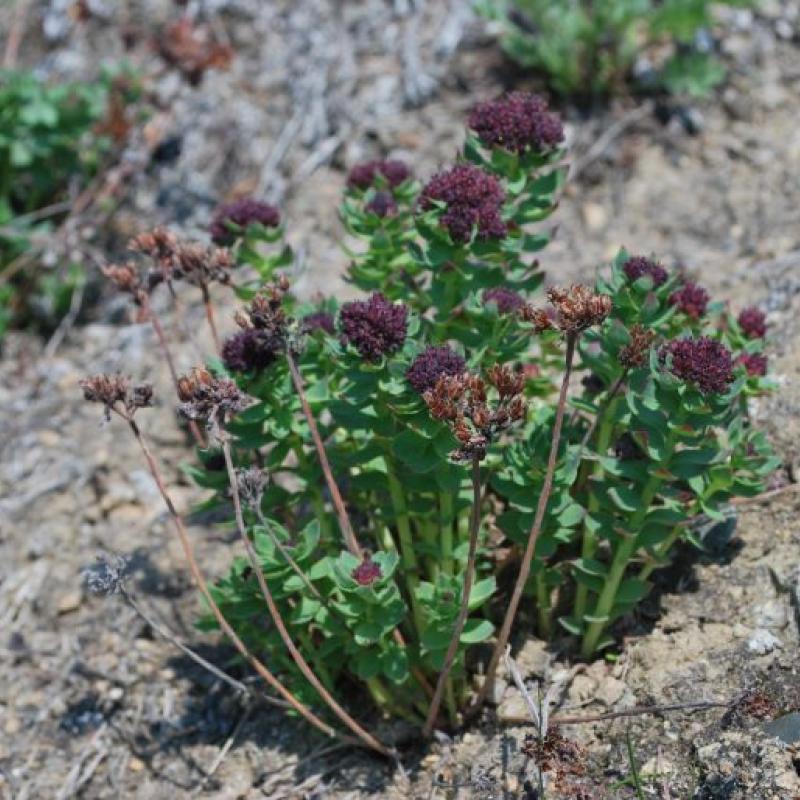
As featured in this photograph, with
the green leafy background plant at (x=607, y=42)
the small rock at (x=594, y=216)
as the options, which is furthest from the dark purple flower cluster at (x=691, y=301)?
the green leafy background plant at (x=607, y=42)

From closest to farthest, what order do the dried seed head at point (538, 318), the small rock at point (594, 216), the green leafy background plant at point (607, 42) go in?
the dried seed head at point (538, 318) < the small rock at point (594, 216) < the green leafy background plant at point (607, 42)

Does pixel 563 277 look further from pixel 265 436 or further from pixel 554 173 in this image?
pixel 265 436

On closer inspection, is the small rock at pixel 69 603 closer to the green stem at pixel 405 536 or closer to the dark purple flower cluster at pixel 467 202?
the green stem at pixel 405 536

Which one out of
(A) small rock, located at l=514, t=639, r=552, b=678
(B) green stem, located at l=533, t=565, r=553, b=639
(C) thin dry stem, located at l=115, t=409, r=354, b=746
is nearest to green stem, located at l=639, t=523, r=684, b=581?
(B) green stem, located at l=533, t=565, r=553, b=639

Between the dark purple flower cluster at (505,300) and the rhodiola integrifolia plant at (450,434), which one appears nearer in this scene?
the rhodiola integrifolia plant at (450,434)

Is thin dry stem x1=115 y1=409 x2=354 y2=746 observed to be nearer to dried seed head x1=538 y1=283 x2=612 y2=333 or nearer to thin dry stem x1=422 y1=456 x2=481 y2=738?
thin dry stem x1=422 y1=456 x2=481 y2=738

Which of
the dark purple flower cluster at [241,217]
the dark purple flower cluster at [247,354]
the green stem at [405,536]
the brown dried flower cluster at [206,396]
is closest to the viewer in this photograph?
the brown dried flower cluster at [206,396]

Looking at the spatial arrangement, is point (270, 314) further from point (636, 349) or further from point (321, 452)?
point (636, 349)
